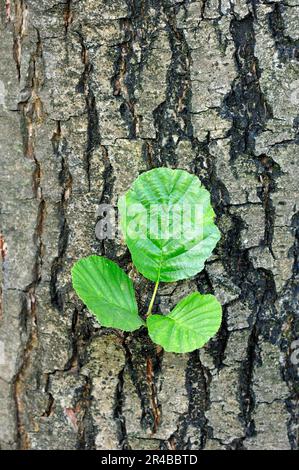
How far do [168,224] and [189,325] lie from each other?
207 mm

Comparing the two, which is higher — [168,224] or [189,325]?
[168,224]

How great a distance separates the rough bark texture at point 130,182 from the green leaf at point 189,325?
0.06 metres

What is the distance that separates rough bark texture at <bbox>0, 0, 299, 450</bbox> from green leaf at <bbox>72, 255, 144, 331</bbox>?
5cm

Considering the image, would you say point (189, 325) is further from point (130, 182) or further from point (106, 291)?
point (130, 182)

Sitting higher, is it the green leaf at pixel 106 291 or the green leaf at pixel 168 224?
the green leaf at pixel 168 224

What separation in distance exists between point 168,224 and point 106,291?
0.19 metres

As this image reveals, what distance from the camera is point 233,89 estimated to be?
3.95ft

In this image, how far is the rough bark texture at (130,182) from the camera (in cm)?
120

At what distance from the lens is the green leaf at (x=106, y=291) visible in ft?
3.83

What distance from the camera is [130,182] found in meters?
1.24

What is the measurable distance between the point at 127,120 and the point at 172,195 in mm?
185

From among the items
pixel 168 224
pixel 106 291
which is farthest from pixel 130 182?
pixel 106 291

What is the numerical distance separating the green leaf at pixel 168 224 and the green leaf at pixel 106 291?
56mm
